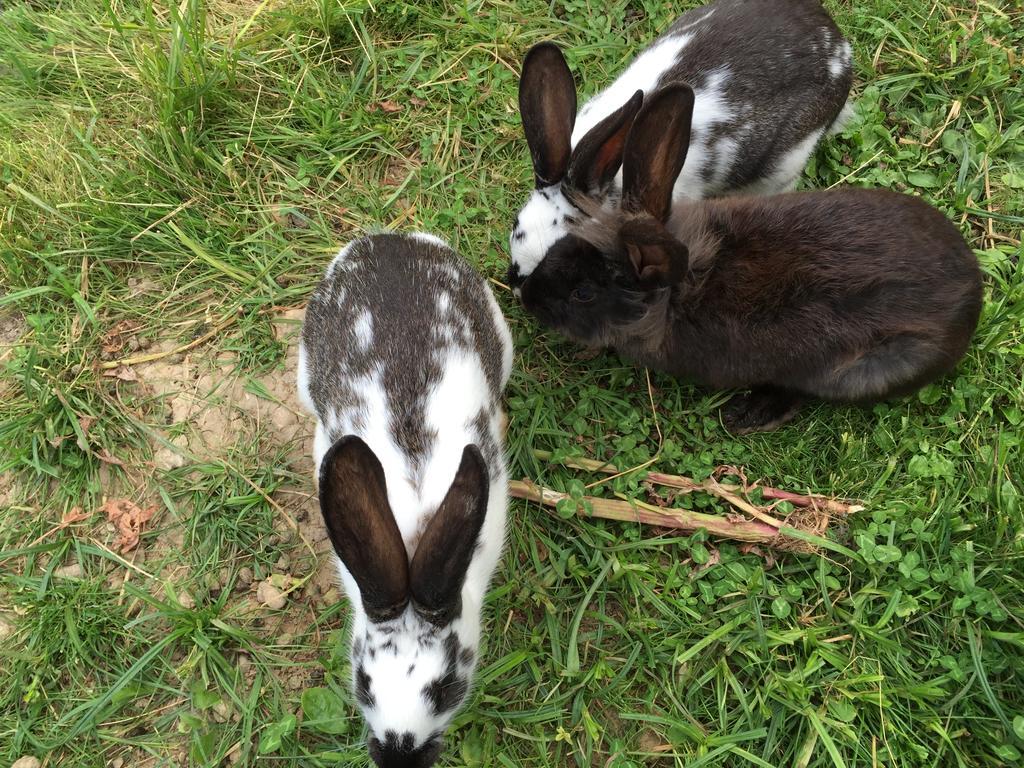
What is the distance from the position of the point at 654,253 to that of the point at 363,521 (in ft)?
4.95

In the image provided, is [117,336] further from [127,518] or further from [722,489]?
[722,489]

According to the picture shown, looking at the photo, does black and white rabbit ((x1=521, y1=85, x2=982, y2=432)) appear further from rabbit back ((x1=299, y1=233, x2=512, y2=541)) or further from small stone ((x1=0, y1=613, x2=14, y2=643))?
small stone ((x1=0, y1=613, x2=14, y2=643))

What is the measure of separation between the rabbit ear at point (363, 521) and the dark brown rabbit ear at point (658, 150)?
1575mm

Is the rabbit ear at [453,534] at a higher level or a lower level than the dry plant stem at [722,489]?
higher

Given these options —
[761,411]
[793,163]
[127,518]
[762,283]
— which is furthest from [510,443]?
[793,163]

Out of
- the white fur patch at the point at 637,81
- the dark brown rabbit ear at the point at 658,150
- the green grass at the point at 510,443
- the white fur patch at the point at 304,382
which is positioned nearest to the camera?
the dark brown rabbit ear at the point at 658,150

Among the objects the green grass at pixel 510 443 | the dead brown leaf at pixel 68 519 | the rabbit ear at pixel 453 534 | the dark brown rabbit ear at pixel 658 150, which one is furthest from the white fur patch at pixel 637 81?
the dead brown leaf at pixel 68 519

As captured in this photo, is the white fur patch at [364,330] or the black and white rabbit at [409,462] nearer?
the black and white rabbit at [409,462]

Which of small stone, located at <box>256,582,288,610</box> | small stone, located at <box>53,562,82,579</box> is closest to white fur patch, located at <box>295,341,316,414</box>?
small stone, located at <box>256,582,288,610</box>

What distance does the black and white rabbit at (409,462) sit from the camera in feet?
7.32

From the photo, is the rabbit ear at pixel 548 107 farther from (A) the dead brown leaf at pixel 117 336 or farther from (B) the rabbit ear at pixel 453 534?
(A) the dead brown leaf at pixel 117 336

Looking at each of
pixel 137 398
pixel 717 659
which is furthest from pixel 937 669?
pixel 137 398

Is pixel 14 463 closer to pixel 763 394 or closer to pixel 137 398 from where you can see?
pixel 137 398

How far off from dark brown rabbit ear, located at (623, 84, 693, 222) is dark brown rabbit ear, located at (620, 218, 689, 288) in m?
0.15
